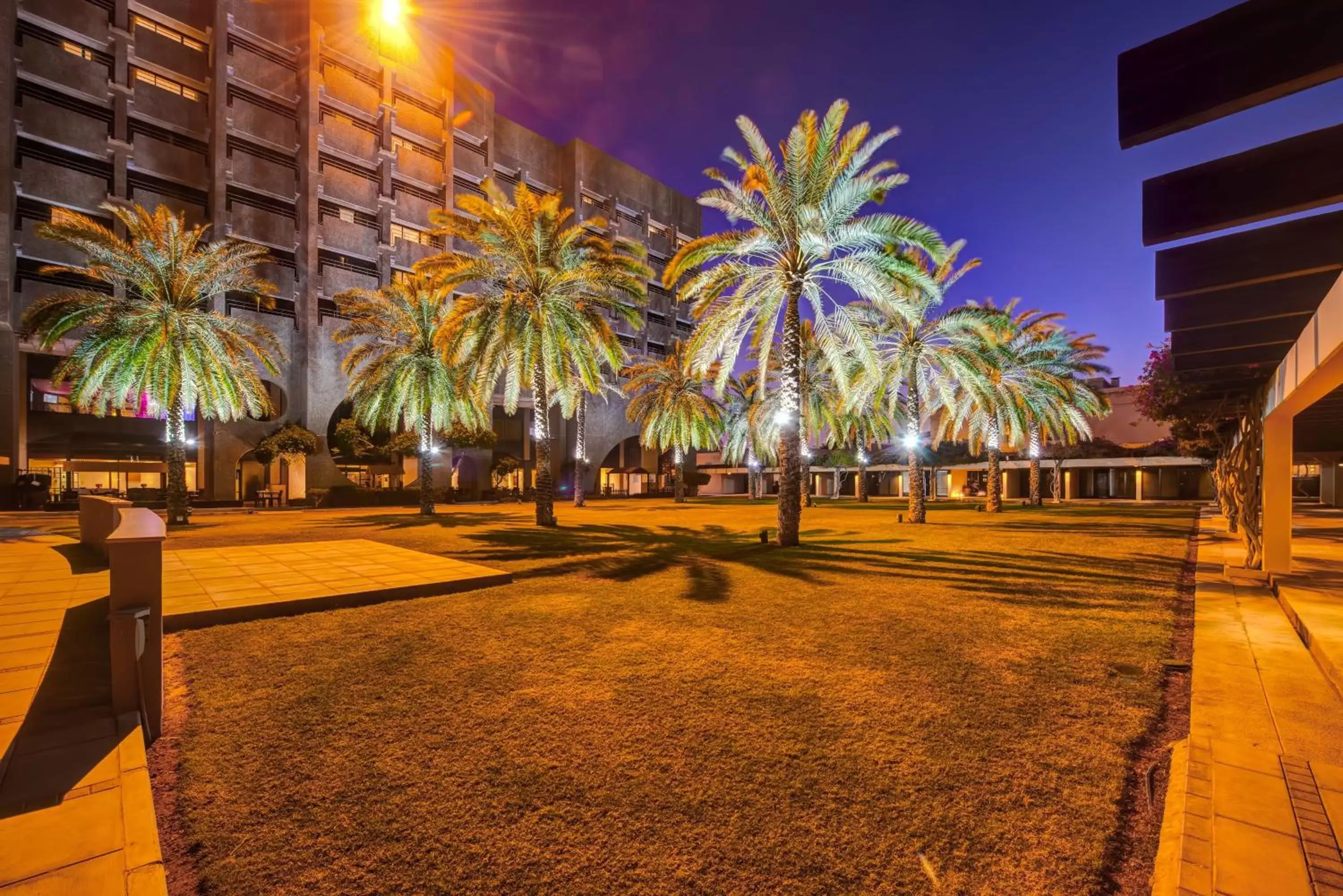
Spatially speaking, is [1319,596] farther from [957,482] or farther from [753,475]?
[957,482]

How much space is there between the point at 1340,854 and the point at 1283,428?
996cm

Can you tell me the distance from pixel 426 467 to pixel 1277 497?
26660 millimetres

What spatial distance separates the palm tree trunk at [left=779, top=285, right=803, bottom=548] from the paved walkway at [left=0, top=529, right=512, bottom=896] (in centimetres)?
767

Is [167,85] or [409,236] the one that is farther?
[409,236]

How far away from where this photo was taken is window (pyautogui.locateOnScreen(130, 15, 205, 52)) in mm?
35906

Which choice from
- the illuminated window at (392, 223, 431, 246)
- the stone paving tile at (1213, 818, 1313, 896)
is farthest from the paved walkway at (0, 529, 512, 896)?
the illuminated window at (392, 223, 431, 246)

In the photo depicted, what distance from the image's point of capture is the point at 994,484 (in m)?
28.6

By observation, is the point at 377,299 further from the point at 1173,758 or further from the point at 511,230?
the point at 1173,758

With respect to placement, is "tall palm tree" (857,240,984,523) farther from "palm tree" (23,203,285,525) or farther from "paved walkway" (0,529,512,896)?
"palm tree" (23,203,285,525)

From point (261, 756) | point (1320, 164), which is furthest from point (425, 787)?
point (1320, 164)

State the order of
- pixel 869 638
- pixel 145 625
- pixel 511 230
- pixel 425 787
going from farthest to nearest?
1. pixel 511 230
2. pixel 869 638
3. pixel 145 625
4. pixel 425 787

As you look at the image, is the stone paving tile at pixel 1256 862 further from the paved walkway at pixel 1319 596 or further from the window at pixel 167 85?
the window at pixel 167 85

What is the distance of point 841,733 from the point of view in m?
4.09

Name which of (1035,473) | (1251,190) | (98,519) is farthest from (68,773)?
(1035,473)
